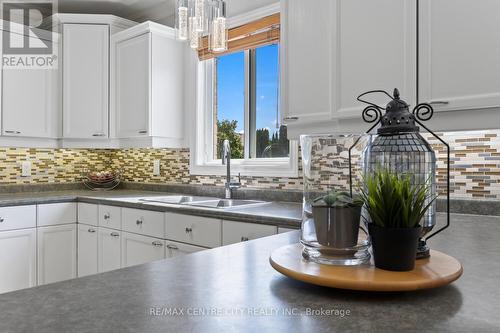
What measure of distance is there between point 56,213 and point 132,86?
3.90ft

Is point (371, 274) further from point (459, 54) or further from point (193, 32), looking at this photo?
point (193, 32)

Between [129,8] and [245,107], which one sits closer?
[245,107]

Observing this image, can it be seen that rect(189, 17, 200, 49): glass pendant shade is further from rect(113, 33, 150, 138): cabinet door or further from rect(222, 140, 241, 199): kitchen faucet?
rect(113, 33, 150, 138): cabinet door

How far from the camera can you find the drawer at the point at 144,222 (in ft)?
8.23

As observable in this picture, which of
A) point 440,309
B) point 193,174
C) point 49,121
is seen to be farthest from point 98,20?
point 440,309

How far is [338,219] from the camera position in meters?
0.82

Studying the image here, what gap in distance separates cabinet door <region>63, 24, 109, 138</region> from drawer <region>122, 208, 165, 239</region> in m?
1.11

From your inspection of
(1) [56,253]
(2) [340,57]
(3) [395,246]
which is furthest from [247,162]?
(3) [395,246]

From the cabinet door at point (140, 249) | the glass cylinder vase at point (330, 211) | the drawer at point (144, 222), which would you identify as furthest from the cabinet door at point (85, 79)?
the glass cylinder vase at point (330, 211)

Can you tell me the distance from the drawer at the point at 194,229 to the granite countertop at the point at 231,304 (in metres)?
1.25

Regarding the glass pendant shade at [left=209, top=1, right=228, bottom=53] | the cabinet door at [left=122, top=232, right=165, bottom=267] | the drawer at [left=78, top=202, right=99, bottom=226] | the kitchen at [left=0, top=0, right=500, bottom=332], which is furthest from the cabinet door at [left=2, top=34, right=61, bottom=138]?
the glass pendant shade at [left=209, top=1, right=228, bottom=53]

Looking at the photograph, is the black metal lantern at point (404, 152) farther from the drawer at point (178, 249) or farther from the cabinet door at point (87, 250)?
the cabinet door at point (87, 250)

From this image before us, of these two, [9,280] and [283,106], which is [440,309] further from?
[9,280]

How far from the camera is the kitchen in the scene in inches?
28.7
